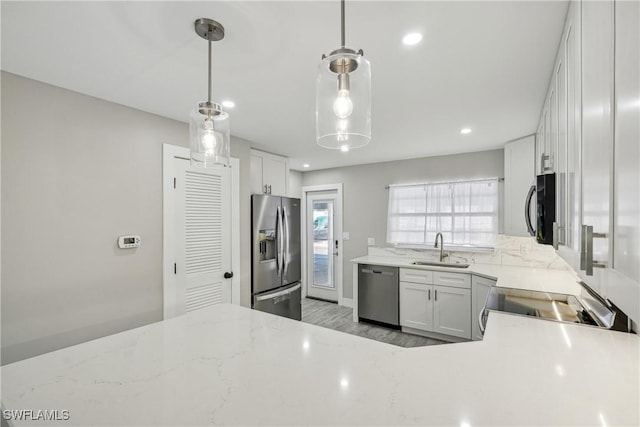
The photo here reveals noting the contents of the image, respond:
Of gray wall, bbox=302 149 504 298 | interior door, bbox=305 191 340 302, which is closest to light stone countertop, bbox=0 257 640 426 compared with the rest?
gray wall, bbox=302 149 504 298

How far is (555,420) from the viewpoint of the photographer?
0.73m

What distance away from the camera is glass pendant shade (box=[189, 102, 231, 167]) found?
4.51 feet

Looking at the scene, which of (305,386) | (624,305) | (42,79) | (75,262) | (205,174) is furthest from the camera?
(205,174)

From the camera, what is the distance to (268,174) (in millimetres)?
3797

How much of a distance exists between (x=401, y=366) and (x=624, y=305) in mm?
614

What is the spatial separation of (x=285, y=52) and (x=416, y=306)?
10.6 feet

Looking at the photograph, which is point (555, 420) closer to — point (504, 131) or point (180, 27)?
point (180, 27)

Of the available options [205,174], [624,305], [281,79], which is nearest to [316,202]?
[205,174]

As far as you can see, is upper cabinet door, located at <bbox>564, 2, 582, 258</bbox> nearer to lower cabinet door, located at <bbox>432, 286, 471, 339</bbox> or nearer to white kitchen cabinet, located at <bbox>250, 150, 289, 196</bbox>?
lower cabinet door, located at <bbox>432, 286, 471, 339</bbox>

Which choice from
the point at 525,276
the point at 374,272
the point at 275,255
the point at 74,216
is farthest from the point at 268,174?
the point at 525,276

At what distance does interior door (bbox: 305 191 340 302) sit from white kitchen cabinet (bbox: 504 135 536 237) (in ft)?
8.61

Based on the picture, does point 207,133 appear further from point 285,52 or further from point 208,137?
point 285,52

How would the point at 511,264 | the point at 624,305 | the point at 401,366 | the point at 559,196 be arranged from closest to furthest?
the point at 624,305 < the point at 401,366 < the point at 559,196 < the point at 511,264

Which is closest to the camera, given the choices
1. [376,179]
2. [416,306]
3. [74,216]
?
[74,216]
